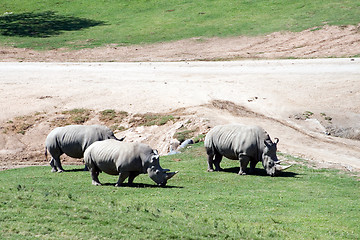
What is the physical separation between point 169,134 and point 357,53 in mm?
22104

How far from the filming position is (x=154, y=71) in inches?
1796

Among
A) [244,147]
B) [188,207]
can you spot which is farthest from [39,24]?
[188,207]

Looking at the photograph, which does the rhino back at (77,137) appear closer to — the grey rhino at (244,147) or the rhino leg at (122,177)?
the grey rhino at (244,147)

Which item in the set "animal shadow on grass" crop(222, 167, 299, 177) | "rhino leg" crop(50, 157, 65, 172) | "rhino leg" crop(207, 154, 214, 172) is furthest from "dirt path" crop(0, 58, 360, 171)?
"rhino leg" crop(50, 157, 65, 172)

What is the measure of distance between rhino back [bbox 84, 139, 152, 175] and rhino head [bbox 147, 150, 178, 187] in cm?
24

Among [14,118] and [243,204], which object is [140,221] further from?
[14,118]

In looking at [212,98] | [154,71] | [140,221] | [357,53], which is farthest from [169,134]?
[357,53]

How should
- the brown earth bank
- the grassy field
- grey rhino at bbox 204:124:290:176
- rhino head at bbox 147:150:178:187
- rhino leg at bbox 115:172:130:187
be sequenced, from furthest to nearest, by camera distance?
the grassy field
the brown earth bank
grey rhino at bbox 204:124:290:176
rhino leg at bbox 115:172:130:187
rhino head at bbox 147:150:178:187

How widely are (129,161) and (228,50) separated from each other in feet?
112

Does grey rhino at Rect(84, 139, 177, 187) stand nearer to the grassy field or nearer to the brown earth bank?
the brown earth bank

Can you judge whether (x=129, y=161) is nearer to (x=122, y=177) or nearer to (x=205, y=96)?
(x=122, y=177)

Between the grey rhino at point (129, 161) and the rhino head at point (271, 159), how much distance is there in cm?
473

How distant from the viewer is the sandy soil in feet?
106

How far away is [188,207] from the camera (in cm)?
1795
